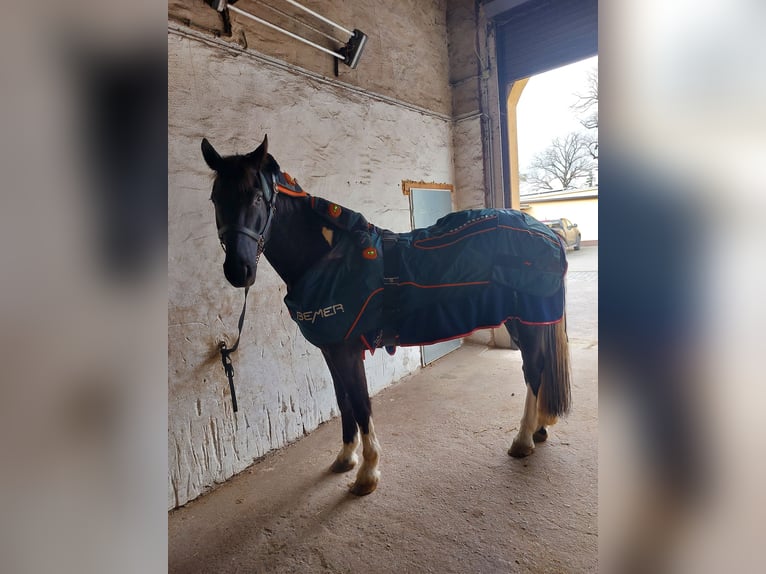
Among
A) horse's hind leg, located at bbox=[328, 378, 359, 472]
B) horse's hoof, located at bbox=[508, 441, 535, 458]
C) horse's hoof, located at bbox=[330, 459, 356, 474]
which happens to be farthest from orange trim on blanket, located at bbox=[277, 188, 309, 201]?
horse's hoof, located at bbox=[508, 441, 535, 458]

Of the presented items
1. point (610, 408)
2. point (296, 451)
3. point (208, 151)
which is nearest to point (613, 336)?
point (610, 408)

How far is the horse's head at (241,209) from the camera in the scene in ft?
4.33

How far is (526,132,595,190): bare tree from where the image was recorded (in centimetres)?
1015

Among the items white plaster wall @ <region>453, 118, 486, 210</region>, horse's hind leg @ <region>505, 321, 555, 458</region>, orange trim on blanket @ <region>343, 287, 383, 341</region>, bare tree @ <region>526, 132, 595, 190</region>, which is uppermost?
bare tree @ <region>526, 132, 595, 190</region>

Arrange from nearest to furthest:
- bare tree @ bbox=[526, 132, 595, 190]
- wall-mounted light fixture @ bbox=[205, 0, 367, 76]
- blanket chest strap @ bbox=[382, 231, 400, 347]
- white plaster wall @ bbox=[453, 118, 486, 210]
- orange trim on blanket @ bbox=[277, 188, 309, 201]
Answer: orange trim on blanket @ bbox=[277, 188, 309, 201]
blanket chest strap @ bbox=[382, 231, 400, 347]
wall-mounted light fixture @ bbox=[205, 0, 367, 76]
white plaster wall @ bbox=[453, 118, 486, 210]
bare tree @ bbox=[526, 132, 595, 190]

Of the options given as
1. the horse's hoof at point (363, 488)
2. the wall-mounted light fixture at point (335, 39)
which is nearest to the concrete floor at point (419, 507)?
the horse's hoof at point (363, 488)

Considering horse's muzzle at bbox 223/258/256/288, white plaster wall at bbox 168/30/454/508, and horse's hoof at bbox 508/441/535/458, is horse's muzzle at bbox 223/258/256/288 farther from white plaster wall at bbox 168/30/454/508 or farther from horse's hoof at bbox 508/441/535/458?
horse's hoof at bbox 508/441/535/458

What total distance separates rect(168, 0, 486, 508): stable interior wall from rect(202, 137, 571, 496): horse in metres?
0.46

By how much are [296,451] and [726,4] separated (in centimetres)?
233

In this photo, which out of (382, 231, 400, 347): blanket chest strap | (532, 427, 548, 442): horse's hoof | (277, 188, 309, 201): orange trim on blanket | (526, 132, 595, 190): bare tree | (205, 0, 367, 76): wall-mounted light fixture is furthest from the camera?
(526, 132, 595, 190): bare tree

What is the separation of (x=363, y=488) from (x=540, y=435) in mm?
1017

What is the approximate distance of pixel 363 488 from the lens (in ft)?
5.68

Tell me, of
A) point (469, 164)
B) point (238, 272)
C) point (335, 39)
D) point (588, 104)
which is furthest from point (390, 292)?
point (588, 104)

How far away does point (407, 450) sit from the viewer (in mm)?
2070
